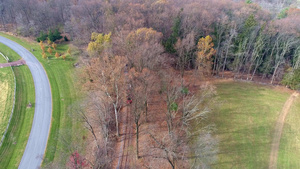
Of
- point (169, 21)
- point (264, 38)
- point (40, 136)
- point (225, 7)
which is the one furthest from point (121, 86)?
point (225, 7)

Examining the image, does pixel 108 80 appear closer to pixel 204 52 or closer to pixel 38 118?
pixel 38 118

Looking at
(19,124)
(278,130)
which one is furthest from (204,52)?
(19,124)

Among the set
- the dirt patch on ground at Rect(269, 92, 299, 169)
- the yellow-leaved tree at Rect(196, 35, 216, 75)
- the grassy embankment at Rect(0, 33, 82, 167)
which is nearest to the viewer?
the dirt patch on ground at Rect(269, 92, 299, 169)

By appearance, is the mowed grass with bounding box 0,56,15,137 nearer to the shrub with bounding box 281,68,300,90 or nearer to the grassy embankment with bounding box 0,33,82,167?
the grassy embankment with bounding box 0,33,82,167

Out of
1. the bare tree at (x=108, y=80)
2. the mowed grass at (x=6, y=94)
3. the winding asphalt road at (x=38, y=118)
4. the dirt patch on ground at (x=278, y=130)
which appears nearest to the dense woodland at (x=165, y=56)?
the bare tree at (x=108, y=80)

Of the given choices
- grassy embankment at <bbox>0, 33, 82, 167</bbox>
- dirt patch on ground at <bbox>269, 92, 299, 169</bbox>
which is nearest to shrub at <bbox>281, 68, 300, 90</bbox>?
dirt patch on ground at <bbox>269, 92, 299, 169</bbox>
